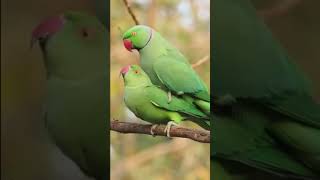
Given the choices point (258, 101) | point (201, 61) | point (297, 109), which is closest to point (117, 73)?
point (201, 61)

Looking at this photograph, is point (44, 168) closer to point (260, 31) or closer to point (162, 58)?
point (162, 58)

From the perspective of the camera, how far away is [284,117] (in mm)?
1634

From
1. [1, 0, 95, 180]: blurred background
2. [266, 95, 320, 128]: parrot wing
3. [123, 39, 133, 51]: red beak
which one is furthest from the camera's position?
[1, 0, 95, 180]: blurred background

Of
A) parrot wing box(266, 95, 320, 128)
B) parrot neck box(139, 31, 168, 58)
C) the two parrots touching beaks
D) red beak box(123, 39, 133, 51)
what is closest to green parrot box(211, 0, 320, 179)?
parrot wing box(266, 95, 320, 128)

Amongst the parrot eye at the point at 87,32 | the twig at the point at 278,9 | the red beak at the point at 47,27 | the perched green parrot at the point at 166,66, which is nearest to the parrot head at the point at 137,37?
the perched green parrot at the point at 166,66

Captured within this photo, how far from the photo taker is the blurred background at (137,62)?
1.68m

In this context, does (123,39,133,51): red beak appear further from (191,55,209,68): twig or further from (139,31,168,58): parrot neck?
(191,55,209,68): twig

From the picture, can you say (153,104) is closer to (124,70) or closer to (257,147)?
(124,70)

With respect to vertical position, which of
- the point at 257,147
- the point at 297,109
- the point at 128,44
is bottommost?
the point at 257,147

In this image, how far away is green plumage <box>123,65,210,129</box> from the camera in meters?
1.69

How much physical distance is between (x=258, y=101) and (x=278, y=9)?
0.28 metres

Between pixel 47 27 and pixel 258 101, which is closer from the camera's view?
pixel 258 101

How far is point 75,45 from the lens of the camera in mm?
1782

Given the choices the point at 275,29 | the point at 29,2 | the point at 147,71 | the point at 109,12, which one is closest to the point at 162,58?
the point at 147,71
